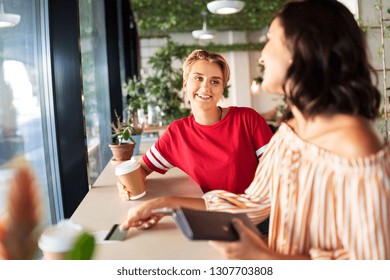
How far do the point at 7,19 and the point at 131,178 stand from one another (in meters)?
0.76

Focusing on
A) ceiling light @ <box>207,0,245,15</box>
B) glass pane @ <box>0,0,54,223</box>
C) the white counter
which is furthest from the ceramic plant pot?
ceiling light @ <box>207,0,245,15</box>

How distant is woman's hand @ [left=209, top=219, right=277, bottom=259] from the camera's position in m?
0.76

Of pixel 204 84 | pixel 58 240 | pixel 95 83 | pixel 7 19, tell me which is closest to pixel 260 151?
pixel 204 84

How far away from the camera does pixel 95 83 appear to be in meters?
3.30

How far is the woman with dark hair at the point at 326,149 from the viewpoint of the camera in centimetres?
70

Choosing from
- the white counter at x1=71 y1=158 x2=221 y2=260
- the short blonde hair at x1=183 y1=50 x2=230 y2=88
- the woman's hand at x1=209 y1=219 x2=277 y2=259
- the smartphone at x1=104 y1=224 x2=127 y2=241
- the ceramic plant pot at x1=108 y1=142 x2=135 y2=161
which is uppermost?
the short blonde hair at x1=183 y1=50 x2=230 y2=88

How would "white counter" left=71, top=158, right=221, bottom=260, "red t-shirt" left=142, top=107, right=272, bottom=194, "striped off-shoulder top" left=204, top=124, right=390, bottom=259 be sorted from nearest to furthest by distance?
"striped off-shoulder top" left=204, top=124, right=390, bottom=259
"white counter" left=71, top=158, right=221, bottom=260
"red t-shirt" left=142, top=107, right=272, bottom=194

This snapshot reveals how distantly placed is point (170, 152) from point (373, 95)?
1078mm

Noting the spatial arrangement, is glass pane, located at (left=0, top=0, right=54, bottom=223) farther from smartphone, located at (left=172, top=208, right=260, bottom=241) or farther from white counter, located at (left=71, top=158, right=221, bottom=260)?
smartphone, located at (left=172, top=208, right=260, bottom=241)

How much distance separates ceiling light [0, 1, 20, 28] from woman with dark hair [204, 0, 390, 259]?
3.30ft

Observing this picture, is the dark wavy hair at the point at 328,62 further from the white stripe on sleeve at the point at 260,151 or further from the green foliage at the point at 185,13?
the green foliage at the point at 185,13

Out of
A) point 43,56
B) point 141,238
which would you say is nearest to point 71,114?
point 43,56

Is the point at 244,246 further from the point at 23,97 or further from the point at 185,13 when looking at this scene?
the point at 185,13

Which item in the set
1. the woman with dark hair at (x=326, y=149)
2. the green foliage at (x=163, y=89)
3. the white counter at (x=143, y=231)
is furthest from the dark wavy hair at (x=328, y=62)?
the green foliage at (x=163, y=89)
